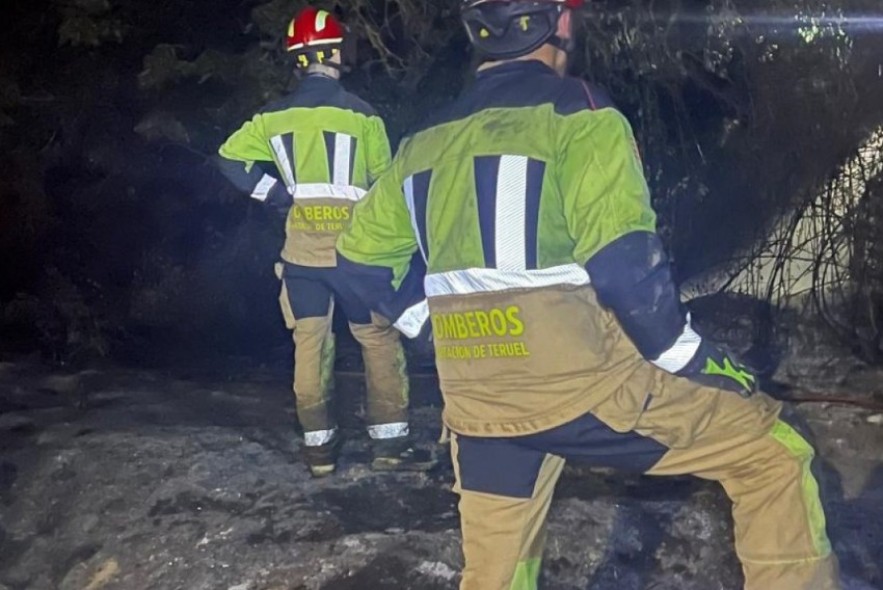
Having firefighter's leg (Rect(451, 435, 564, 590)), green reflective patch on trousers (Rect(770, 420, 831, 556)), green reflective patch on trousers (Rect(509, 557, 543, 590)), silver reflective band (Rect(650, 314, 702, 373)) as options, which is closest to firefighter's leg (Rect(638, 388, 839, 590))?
green reflective patch on trousers (Rect(770, 420, 831, 556))

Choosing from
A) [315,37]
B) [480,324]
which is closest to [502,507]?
[480,324]

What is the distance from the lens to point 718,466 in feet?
10.2

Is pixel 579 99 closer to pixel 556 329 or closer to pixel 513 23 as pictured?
pixel 513 23

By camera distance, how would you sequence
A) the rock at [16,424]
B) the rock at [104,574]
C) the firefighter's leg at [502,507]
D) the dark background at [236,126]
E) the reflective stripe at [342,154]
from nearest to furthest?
the firefighter's leg at [502,507] < the rock at [104,574] < the reflective stripe at [342,154] < the rock at [16,424] < the dark background at [236,126]

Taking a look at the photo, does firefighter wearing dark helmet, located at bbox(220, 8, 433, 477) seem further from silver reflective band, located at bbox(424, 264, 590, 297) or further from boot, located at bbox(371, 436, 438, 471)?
silver reflective band, located at bbox(424, 264, 590, 297)

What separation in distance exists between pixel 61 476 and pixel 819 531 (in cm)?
440

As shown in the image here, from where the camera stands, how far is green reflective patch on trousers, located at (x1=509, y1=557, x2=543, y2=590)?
10.6 ft

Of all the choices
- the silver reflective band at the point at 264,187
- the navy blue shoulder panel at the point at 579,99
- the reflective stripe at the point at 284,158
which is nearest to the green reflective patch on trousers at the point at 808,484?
the navy blue shoulder panel at the point at 579,99

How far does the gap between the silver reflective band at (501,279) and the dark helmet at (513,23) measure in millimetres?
572

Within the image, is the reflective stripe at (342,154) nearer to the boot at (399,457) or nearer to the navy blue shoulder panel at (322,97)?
the navy blue shoulder panel at (322,97)

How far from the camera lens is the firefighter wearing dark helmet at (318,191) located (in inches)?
216

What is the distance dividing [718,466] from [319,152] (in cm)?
293

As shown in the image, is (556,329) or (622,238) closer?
(622,238)

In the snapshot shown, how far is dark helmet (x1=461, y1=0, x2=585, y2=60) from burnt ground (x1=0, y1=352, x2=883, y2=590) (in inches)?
95.8
